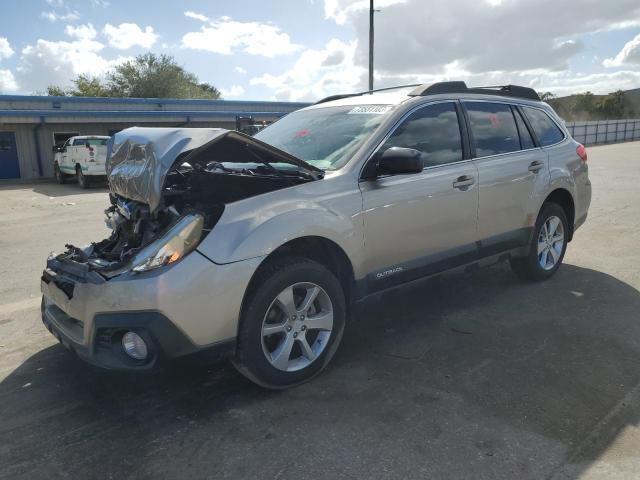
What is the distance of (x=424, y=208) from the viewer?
3.86 m

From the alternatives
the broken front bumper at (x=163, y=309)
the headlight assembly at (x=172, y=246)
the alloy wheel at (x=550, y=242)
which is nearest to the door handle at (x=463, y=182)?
the alloy wheel at (x=550, y=242)

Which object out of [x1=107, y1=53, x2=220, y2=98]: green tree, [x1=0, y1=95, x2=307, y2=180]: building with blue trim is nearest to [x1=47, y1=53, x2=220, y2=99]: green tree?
[x1=107, y1=53, x2=220, y2=98]: green tree

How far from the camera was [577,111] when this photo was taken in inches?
2280

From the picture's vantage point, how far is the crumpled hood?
10.3 ft

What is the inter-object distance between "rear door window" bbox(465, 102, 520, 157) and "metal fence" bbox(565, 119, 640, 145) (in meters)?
32.9

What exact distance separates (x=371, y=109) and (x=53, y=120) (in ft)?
73.4

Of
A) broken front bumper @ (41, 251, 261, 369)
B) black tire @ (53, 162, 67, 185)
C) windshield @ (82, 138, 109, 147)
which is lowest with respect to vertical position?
black tire @ (53, 162, 67, 185)

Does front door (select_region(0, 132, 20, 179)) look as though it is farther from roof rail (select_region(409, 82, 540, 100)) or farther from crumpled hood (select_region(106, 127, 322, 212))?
roof rail (select_region(409, 82, 540, 100))

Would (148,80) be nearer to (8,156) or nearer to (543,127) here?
(8,156)

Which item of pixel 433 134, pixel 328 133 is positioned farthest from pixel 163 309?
pixel 433 134

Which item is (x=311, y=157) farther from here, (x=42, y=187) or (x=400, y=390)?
(x=42, y=187)

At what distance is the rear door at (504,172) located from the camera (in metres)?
4.42

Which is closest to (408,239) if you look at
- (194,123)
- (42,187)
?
(42,187)

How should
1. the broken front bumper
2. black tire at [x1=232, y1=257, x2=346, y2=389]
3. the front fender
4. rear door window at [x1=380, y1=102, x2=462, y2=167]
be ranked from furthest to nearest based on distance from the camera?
1. rear door window at [x1=380, y1=102, x2=462, y2=167]
2. black tire at [x1=232, y1=257, x2=346, y2=389]
3. the front fender
4. the broken front bumper
